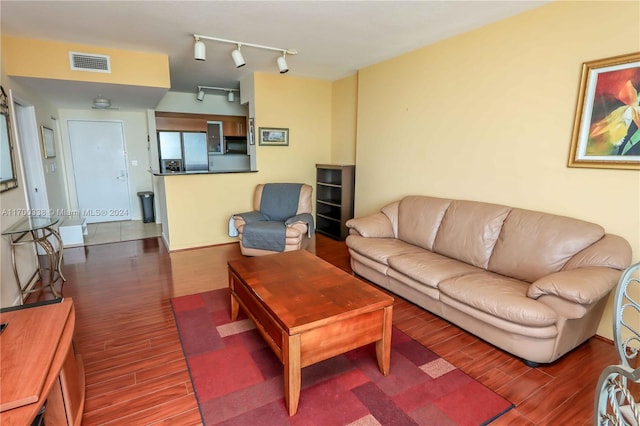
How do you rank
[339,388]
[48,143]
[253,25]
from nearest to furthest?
[339,388] → [253,25] → [48,143]

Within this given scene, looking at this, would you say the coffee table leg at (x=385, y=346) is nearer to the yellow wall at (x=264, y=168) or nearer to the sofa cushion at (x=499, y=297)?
the sofa cushion at (x=499, y=297)

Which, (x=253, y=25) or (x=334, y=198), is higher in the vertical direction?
(x=253, y=25)

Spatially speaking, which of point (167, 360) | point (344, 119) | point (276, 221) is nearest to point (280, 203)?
point (276, 221)

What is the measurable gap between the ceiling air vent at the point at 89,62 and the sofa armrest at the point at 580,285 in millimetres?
4447

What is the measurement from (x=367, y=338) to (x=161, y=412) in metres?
1.14

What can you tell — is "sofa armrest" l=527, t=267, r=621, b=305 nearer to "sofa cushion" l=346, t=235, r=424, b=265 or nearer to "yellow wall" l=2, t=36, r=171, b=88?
"sofa cushion" l=346, t=235, r=424, b=265

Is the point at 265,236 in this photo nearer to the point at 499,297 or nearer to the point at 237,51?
the point at 237,51

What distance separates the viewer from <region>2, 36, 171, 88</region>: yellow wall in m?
3.16

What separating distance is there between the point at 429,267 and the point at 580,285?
0.97m

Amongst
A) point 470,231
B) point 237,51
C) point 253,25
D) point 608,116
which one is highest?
point 253,25

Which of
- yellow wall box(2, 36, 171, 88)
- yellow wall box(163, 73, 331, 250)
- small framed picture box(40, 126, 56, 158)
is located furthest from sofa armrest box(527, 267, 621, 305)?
small framed picture box(40, 126, 56, 158)

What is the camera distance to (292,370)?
1.59m

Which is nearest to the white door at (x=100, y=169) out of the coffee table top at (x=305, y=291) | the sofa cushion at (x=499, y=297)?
the coffee table top at (x=305, y=291)

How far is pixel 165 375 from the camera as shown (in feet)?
6.28
